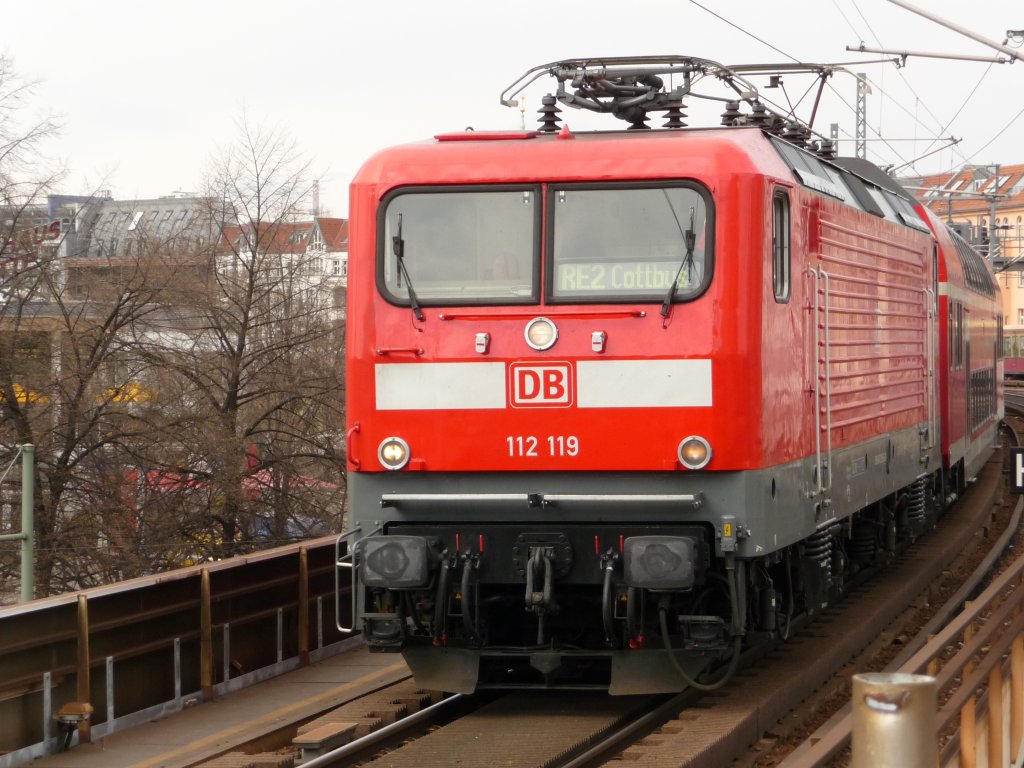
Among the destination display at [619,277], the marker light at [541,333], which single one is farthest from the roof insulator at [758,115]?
the marker light at [541,333]

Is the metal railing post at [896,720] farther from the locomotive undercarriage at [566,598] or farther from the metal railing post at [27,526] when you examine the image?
the metal railing post at [27,526]

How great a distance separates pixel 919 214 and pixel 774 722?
7.80 m

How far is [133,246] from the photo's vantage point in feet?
99.0

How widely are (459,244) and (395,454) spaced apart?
1.20m

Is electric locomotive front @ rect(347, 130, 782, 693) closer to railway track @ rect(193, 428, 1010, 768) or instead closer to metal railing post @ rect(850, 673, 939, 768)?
railway track @ rect(193, 428, 1010, 768)

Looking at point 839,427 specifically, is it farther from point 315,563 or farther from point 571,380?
point 315,563

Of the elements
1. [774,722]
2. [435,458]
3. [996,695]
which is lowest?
[774,722]

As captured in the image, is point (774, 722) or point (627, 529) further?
point (774, 722)

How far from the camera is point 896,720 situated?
3805 millimetres

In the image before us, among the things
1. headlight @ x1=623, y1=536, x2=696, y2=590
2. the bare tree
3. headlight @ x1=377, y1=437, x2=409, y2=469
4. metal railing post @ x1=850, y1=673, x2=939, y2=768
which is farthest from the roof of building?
metal railing post @ x1=850, y1=673, x2=939, y2=768

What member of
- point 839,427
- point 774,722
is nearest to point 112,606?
point 774,722

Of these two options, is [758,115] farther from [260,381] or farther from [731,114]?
[260,381]

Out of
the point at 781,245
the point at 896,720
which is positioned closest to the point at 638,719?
the point at 781,245

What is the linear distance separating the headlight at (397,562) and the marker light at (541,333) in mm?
1190
